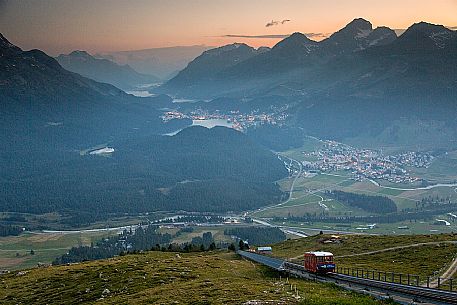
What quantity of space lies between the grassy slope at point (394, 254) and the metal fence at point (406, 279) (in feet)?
11.2

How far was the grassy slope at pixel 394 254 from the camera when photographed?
188 feet

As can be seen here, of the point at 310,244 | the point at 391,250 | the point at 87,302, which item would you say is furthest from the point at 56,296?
the point at 310,244

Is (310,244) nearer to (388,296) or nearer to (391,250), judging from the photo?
(391,250)

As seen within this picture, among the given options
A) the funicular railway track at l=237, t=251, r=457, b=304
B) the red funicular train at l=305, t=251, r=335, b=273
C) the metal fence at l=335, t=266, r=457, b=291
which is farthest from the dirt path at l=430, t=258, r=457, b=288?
the red funicular train at l=305, t=251, r=335, b=273

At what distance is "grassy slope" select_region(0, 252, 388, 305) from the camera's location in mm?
40125

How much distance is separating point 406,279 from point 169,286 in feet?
73.5

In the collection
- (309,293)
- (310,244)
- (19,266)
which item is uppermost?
(309,293)

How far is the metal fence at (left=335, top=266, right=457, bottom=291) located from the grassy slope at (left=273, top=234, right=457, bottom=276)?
342cm

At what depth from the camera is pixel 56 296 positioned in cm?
5362

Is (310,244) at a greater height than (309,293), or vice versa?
(309,293)

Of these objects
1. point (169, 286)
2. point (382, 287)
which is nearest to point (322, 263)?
point (382, 287)

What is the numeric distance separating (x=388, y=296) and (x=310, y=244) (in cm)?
6039

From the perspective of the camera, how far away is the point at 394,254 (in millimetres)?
69125

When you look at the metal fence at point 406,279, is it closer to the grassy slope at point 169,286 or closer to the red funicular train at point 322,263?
the red funicular train at point 322,263
